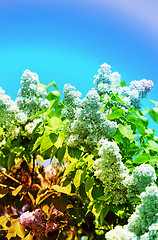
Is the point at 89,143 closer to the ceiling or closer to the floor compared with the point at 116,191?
closer to the ceiling

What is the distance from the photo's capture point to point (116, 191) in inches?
61.6

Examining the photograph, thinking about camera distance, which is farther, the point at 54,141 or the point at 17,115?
the point at 17,115

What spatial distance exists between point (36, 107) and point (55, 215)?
32.5 inches

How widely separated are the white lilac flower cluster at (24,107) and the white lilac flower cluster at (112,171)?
28.2 inches

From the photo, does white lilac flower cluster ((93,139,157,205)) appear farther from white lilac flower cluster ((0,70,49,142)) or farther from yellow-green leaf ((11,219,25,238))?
white lilac flower cluster ((0,70,49,142))

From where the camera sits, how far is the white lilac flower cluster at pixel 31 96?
7.01 ft

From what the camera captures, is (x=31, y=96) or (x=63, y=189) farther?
(x=31, y=96)

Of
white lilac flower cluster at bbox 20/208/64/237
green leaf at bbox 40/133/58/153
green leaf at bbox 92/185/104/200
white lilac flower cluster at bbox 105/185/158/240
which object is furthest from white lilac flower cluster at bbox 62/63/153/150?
white lilac flower cluster at bbox 105/185/158/240

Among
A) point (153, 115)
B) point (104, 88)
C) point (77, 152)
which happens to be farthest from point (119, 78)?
point (77, 152)

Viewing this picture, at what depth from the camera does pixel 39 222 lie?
1.79 meters

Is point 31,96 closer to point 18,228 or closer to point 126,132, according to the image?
point 126,132

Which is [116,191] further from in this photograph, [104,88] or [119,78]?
[119,78]

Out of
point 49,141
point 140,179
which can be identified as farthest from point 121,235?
point 49,141

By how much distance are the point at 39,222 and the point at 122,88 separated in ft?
4.19
